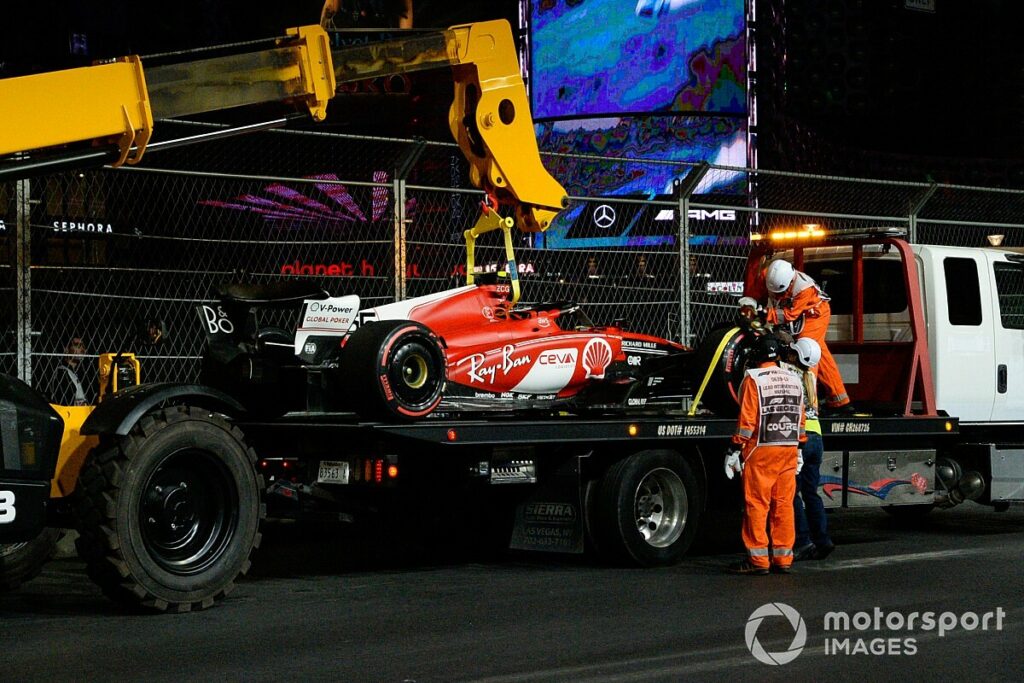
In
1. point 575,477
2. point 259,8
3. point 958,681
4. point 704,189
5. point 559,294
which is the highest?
point 259,8

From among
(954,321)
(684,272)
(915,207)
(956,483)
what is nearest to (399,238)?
(684,272)

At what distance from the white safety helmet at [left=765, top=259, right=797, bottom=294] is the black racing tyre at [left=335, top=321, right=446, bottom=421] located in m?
3.43

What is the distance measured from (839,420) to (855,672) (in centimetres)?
494

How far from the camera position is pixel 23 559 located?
9.85 m

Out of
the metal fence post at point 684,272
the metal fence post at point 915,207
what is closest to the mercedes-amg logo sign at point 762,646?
the metal fence post at point 684,272

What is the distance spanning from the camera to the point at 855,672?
7.04 metres

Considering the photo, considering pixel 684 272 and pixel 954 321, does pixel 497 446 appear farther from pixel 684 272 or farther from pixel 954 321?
pixel 684 272

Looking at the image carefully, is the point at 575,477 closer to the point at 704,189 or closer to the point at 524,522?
the point at 524,522

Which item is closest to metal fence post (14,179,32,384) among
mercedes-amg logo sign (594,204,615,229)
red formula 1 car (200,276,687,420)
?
red formula 1 car (200,276,687,420)

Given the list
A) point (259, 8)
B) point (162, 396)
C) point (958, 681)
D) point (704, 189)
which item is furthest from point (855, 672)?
point (704, 189)

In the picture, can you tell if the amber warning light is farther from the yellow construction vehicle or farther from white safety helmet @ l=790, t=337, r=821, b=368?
the yellow construction vehicle

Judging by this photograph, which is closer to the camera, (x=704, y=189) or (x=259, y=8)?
(x=259, y=8)

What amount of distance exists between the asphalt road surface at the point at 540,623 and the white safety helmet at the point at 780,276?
86.8 inches

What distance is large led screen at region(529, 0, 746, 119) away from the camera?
1673 inches
